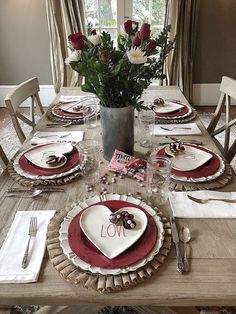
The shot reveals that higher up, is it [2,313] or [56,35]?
[56,35]

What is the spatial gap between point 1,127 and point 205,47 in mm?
2519

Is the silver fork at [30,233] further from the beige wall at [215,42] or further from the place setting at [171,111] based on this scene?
the beige wall at [215,42]

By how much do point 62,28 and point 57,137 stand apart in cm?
254

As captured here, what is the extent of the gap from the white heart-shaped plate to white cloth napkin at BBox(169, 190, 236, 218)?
5.1 inches

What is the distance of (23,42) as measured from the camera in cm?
369

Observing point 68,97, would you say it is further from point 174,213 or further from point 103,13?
point 103,13

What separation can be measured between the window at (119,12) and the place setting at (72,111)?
2.10m

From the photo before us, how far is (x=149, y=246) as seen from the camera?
759 mm

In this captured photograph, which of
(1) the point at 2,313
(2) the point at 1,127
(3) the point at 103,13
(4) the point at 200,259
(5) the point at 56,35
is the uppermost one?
(3) the point at 103,13

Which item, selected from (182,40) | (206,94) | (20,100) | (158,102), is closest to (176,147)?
(158,102)

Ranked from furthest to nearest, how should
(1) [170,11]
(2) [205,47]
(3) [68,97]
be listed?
(2) [205,47], (1) [170,11], (3) [68,97]

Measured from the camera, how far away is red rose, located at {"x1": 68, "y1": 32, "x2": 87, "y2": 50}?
1010 millimetres

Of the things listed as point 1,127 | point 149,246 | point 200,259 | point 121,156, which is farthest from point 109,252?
point 1,127

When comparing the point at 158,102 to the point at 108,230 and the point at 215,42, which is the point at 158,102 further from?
the point at 215,42
